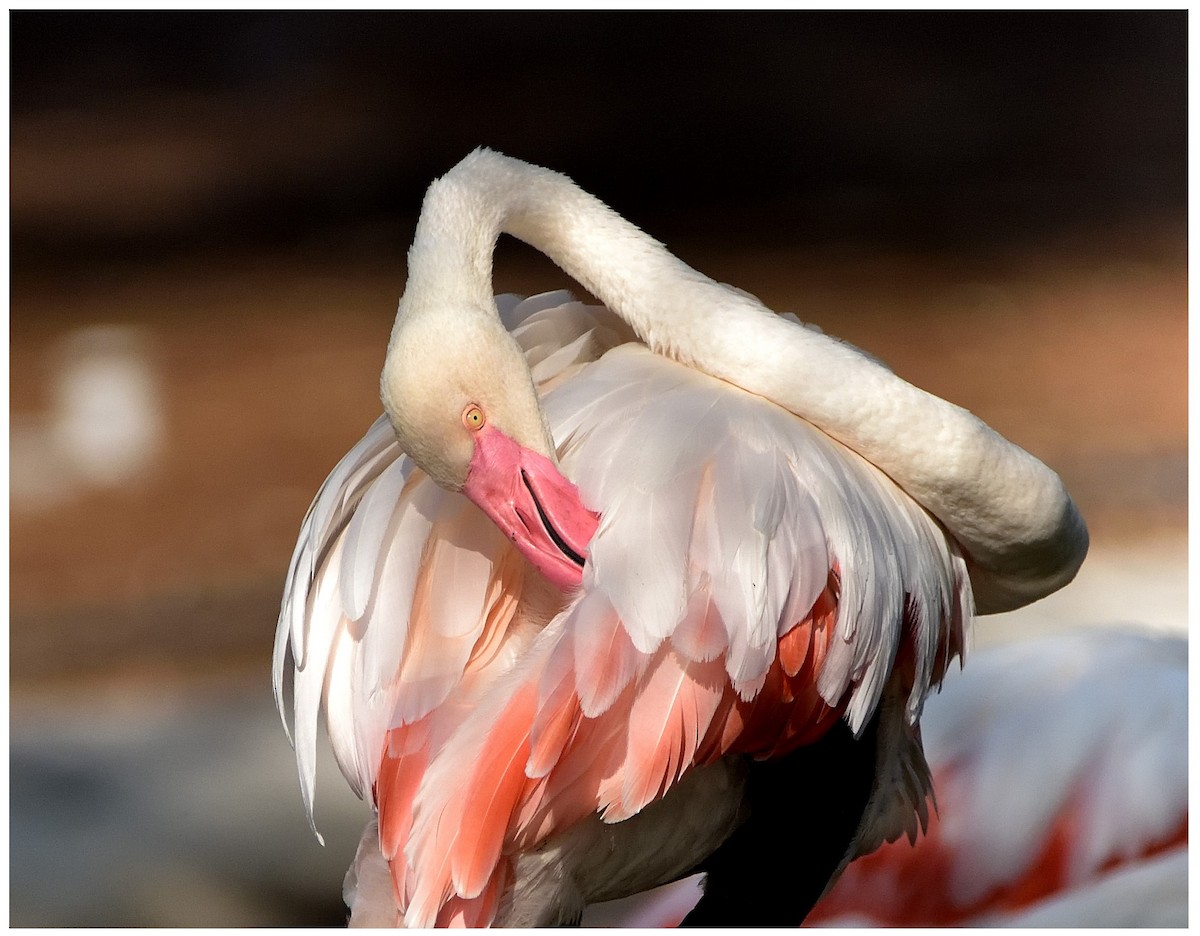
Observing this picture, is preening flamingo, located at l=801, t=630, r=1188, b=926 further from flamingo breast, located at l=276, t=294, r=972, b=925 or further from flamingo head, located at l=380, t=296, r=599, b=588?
flamingo head, located at l=380, t=296, r=599, b=588

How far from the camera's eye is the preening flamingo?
1.96 m

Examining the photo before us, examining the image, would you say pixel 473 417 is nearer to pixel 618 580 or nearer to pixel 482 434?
pixel 482 434

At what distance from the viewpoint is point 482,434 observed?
4.13 ft

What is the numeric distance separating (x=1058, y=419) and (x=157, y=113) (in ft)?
5.33

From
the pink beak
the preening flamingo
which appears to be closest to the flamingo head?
the pink beak

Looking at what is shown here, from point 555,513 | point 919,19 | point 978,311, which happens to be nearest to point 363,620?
point 555,513

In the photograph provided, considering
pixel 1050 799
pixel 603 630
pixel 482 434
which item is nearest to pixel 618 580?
pixel 603 630

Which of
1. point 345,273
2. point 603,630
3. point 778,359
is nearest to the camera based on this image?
point 603,630

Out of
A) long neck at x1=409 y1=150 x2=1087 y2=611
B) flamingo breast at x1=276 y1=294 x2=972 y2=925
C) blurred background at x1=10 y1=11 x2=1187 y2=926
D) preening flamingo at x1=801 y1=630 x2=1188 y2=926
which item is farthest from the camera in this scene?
blurred background at x1=10 y1=11 x2=1187 y2=926

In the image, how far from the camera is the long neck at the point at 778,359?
1.43m

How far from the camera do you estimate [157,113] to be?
2.33 m

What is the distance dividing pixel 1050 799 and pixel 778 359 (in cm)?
103

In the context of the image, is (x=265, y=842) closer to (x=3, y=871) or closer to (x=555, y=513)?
(x=3, y=871)

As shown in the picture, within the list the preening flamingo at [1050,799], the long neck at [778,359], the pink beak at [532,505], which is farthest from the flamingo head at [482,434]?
the preening flamingo at [1050,799]
